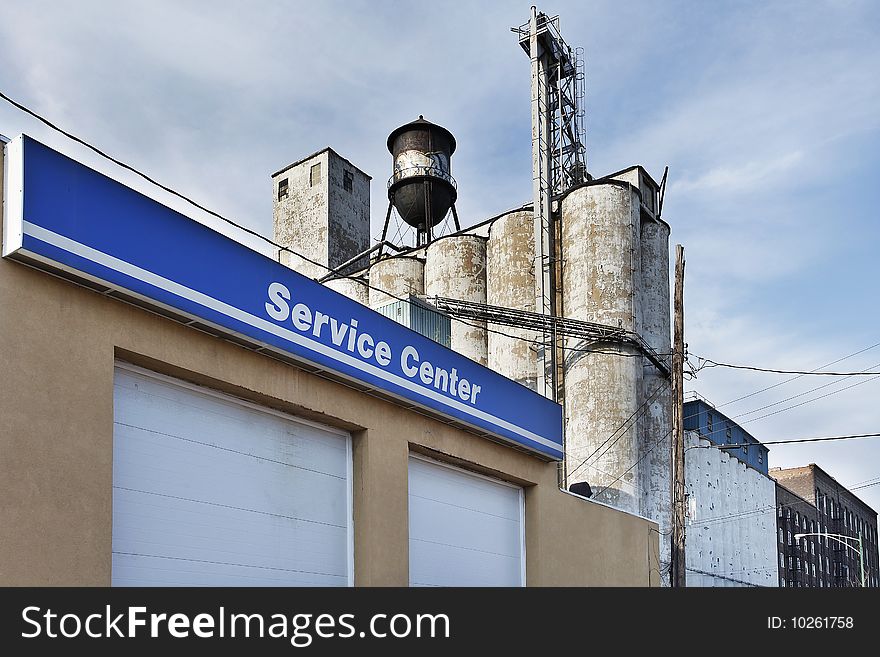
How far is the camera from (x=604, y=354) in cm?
2884

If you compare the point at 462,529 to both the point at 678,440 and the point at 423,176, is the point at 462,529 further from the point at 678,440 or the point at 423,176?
the point at 423,176

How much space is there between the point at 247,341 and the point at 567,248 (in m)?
21.0

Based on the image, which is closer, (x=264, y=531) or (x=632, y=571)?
(x=264, y=531)

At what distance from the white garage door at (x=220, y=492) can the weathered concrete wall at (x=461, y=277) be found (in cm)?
1977

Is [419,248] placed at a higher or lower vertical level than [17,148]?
higher

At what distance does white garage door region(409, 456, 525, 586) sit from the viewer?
13.7 meters

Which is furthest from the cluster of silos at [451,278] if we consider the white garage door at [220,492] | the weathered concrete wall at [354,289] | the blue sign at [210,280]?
the white garage door at [220,492]

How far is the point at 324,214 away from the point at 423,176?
9.76 meters

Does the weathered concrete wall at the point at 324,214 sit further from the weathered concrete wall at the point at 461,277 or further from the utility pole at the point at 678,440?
the utility pole at the point at 678,440

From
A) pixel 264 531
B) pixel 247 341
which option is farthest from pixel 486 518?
pixel 247 341

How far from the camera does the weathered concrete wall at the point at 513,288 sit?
3050 cm

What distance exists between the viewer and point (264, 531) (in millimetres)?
10852

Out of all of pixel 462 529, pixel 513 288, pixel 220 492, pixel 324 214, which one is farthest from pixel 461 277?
pixel 220 492
